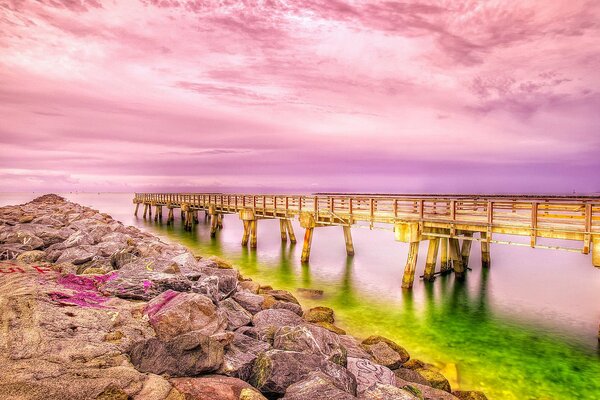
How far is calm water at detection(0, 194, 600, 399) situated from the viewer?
901cm

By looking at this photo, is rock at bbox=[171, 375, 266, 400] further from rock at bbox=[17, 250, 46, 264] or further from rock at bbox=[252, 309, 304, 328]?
rock at bbox=[17, 250, 46, 264]

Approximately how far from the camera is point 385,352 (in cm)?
841

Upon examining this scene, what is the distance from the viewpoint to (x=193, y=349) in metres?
5.29

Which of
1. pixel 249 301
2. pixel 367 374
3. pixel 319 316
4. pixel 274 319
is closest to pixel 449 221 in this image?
pixel 319 316

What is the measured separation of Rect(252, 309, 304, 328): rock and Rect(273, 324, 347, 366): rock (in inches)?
40.3

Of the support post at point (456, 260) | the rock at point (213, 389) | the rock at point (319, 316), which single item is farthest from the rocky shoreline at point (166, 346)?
the support post at point (456, 260)

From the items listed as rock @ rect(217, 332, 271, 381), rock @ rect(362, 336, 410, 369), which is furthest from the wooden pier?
rock @ rect(217, 332, 271, 381)

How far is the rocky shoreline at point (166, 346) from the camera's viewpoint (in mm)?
4461

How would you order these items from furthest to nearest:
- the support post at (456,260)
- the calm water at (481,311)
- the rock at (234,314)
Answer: the support post at (456,260), the calm water at (481,311), the rock at (234,314)

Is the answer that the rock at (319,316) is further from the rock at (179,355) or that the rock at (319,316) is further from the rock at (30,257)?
the rock at (30,257)

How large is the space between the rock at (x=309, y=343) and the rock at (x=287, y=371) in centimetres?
41

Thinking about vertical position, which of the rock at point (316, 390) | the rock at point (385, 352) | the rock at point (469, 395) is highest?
the rock at point (316, 390)

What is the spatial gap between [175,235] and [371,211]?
26.3 m

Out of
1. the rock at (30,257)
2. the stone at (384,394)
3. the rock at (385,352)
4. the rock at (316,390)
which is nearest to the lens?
the rock at (316,390)
